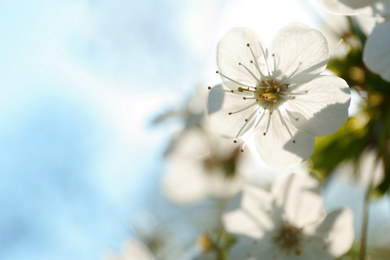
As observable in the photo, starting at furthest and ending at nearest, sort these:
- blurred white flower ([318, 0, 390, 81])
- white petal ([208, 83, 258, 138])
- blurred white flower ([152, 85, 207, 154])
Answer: blurred white flower ([152, 85, 207, 154])
white petal ([208, 83, 258, 138])
blurred white flower ([318, 0, 390, 81])

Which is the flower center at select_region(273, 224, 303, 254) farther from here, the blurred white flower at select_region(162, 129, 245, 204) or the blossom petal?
the blurred white flower at select_region(162, 129, 245, 204)

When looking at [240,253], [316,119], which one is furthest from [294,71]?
[240,253]

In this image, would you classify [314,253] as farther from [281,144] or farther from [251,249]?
[281,144]

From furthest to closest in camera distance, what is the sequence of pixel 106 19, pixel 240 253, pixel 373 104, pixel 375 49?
pixel 106 19, pixel 373 104, pixel 240 253, pixel 375 49

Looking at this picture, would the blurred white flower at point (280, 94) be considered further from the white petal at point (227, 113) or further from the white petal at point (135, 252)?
the white petal at point (135, 252)

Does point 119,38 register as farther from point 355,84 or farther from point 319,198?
point 319,198

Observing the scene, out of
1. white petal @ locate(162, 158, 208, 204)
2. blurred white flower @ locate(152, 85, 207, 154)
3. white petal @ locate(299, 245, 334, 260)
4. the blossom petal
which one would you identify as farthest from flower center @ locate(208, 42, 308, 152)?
white petal @ locate(162, 158, 208, 204)

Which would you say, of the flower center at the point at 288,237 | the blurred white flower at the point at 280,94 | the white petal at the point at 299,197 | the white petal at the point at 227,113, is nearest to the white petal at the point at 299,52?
the blurred white flower at the point at 280,94
